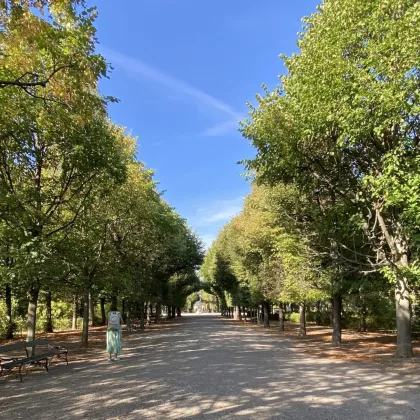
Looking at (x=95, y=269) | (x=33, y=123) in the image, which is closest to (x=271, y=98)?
(x=33, y=123)

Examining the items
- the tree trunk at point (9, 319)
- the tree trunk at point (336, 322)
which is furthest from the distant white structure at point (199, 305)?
the tree trunk at point (336, 322)

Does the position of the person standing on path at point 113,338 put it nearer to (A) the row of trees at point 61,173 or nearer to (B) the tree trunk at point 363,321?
(A) the row of trees at point 61,173

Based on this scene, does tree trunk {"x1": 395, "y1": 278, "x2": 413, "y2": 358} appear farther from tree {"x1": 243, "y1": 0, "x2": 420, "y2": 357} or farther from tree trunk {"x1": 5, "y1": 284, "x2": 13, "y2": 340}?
tree trunk {"x1": 5, "y1": 284, "x2": 13, "y2": 340}

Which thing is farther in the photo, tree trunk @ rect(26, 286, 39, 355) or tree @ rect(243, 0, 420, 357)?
tree trunk @ rect(26, 286, 39, 355)

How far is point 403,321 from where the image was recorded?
40.5 ft

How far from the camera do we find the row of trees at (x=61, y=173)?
7090 mm

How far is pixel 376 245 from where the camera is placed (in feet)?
44.4

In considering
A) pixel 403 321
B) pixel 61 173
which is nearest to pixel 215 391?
pixel 403 321

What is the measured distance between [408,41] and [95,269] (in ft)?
47.2

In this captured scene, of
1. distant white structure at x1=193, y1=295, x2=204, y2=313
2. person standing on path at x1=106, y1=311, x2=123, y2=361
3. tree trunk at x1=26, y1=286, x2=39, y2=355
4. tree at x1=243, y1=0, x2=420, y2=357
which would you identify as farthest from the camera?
distant white structure at x1=193, y1=295, x2=204, y2=313

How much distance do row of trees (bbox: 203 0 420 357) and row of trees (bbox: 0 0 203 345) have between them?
561 centimetres

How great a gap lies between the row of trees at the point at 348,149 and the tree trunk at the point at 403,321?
0.10 feet

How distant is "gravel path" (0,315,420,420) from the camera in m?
6.12

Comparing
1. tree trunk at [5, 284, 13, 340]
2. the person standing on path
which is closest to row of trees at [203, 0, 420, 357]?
the person standing on path
